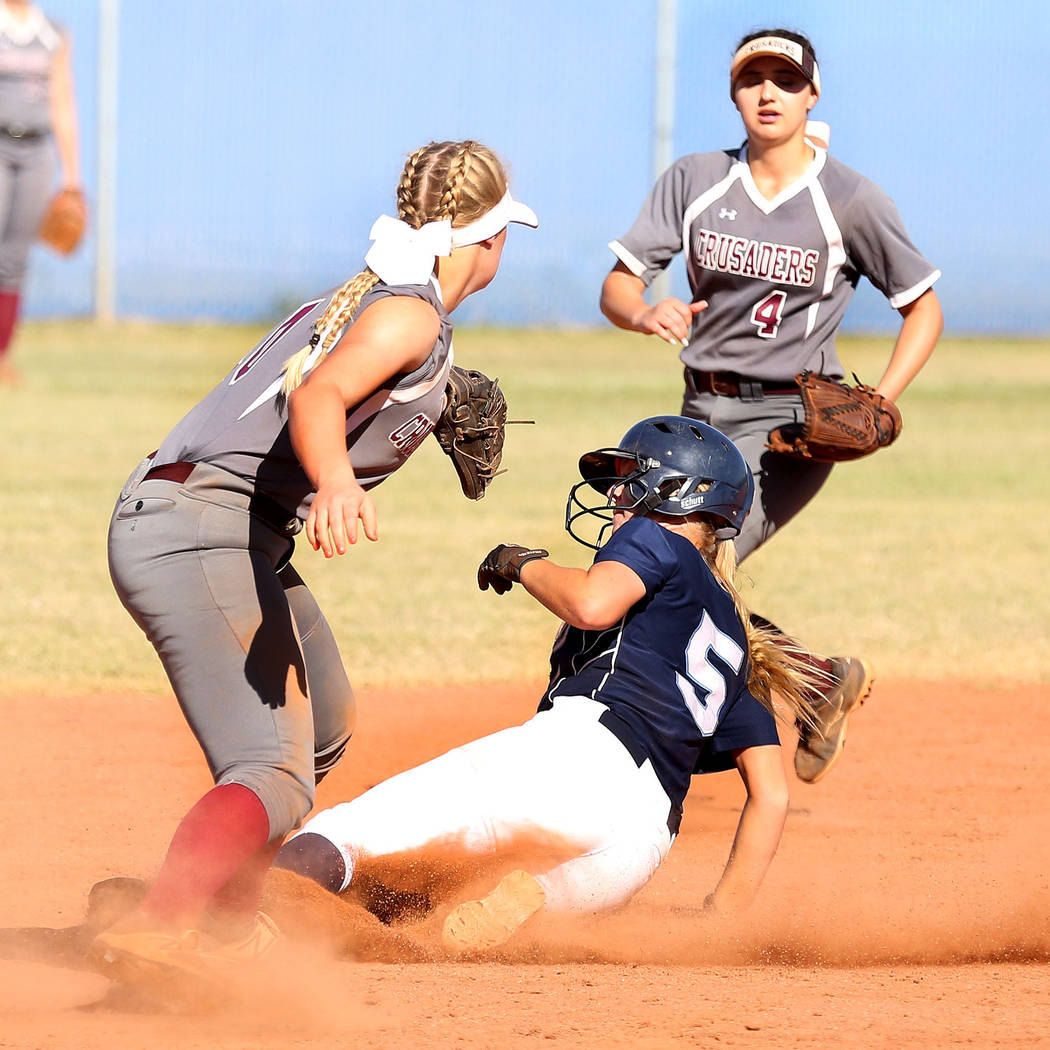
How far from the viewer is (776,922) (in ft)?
11.9

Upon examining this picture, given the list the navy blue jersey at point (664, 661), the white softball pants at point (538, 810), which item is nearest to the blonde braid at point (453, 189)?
the navy blue jersey at point (664, 661)

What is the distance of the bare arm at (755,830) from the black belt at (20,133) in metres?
10.3

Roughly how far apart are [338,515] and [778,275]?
8.58 feet

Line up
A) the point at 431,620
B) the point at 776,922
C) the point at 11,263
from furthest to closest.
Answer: the point at 11,263, the point at 431,620, the point at 776,922

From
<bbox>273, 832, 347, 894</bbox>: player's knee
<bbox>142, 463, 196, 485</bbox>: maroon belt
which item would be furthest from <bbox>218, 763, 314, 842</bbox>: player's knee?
<bbox>142, 463, 196, 485</bbox>: maroon belt

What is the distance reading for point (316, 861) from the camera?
10.7 ft

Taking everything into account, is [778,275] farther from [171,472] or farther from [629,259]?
[171,472]

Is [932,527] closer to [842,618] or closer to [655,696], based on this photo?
[842,618]

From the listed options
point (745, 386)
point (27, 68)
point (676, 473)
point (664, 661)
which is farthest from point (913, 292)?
point (27, 68)

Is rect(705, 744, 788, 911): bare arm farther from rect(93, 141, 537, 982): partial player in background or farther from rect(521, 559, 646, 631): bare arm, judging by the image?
rect(93, 141, 537, 982): partial player in background

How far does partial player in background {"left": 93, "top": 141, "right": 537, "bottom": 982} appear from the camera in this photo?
2.90 meters

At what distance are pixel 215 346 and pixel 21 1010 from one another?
20.6 m

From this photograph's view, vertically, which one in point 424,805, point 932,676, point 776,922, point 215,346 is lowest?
point 215,346

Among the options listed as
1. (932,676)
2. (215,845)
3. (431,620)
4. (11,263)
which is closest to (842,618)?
(932,676)
